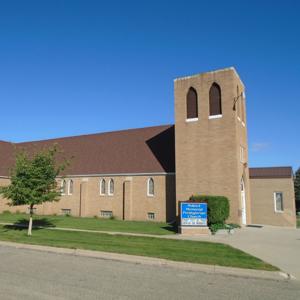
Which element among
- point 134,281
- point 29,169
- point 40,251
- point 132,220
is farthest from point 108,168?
point 134,281

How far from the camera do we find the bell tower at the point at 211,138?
24734 millimetres

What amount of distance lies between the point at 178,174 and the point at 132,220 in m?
6.57

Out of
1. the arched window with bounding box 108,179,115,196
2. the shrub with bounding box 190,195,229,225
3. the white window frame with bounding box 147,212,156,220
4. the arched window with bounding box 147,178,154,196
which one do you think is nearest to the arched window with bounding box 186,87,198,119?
the arched window with bounding box 147,178,154,196

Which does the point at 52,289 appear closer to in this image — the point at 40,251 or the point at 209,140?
the point at 40,251

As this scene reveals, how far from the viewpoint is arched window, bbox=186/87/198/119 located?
2684cm

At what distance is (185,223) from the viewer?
774 inches

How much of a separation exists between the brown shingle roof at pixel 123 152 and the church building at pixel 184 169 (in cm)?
10

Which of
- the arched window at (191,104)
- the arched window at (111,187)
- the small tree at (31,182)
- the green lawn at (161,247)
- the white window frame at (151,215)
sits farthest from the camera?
the arched window at (111,187)

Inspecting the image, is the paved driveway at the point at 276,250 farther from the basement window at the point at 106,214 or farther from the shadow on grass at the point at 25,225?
the basement window at the point at 106,214

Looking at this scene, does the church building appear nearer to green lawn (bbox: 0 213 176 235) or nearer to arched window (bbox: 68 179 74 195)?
arched window (bbox: 68 179 74 195)

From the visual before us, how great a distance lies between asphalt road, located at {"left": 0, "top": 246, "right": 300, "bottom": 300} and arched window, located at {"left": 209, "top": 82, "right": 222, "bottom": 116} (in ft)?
56.1

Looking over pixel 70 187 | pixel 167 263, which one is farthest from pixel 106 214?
pixel 167 263

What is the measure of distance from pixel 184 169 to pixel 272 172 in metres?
9.35

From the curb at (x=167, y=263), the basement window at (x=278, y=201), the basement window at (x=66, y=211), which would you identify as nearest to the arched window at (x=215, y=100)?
the basement window at (x=278, y=201)
